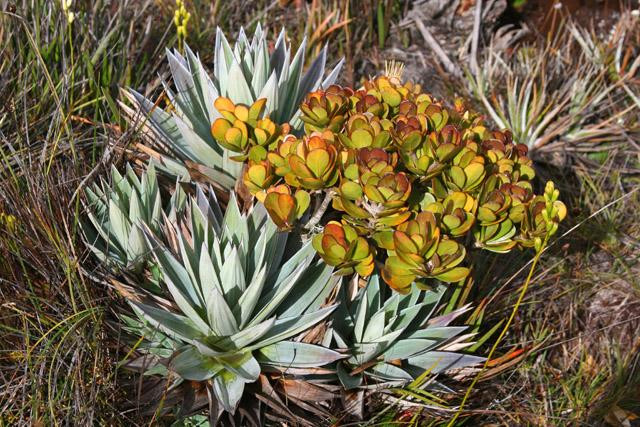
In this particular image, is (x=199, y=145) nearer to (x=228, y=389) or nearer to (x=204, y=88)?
(x=204, y=88)

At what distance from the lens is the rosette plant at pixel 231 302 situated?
1902 millimetres

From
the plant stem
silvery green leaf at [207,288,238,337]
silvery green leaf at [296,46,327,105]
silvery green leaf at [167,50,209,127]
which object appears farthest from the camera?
A: silvery green leaf at [296,46,327,105]

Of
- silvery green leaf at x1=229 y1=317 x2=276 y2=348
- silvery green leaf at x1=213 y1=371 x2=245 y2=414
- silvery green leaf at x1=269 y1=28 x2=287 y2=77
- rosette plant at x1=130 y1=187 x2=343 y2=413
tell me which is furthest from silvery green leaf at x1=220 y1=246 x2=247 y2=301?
silvery green leaf at x1=269 y1=28 x2=287 y2=77

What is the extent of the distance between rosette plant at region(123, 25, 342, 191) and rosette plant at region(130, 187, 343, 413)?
0.29m

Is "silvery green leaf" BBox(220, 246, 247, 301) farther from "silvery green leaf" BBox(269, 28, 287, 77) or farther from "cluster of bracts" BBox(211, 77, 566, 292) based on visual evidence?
"silvery green leaf" BBox(269, 28, 287, 77)

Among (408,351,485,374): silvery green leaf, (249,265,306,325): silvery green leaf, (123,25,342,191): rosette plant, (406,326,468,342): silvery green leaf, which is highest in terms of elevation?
(123,25,342,191): rosette plant

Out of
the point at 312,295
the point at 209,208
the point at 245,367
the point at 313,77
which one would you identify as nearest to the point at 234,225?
the point at 209,208

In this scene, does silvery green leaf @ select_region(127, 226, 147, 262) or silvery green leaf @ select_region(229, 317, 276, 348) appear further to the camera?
silvery green leaf @ select_region(127, 226, 147, 262)

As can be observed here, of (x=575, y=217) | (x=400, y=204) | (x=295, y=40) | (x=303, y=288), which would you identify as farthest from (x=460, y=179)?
(x=295, y=40)

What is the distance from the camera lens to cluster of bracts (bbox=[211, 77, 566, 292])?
1844mm

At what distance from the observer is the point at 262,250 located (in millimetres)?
2021

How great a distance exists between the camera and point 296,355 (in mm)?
1991

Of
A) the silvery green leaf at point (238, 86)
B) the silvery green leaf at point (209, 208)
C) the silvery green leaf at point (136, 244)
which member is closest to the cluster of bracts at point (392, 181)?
the silvery green leaf at point (209, 208)

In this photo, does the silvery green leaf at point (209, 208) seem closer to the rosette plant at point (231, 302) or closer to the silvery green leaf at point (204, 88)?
the rosette plant at point (231, 302)
